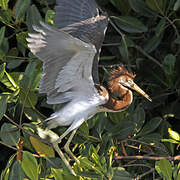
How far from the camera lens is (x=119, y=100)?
2838 millimetres

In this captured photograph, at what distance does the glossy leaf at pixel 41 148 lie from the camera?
2.54 m

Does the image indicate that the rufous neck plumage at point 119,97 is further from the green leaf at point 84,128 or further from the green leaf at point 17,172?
the green leaf at point 17,172

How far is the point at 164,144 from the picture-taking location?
9.16 ft

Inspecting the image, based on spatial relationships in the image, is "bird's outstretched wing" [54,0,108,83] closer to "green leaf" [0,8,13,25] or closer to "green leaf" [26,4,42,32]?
"green leaf" [26,4,42,32]

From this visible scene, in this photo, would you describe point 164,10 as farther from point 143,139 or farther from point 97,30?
point 143,139

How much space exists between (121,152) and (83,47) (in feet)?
2.82

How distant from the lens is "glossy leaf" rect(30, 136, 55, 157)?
8.32 feet

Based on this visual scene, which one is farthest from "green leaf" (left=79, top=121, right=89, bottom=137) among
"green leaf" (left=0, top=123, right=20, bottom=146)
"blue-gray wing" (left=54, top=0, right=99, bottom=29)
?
"blue-gray wing" (left=54, top=0, right=99, bottom=29)

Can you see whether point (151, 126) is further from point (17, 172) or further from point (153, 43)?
point (17, 172)

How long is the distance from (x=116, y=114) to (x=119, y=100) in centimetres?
10

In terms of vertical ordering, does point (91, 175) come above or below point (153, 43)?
below

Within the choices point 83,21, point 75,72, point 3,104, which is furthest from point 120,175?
point 83,21

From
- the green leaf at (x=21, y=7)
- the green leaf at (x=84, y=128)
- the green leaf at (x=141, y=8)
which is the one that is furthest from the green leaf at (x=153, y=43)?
the green leaf at (x=21, y=7)

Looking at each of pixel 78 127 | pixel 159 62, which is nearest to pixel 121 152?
pixel 78 127
